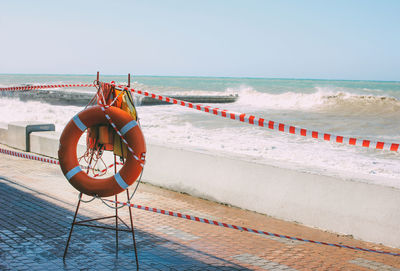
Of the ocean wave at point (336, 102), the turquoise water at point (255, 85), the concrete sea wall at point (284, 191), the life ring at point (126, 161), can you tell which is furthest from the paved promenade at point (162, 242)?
the turquoise water at point (255, 85)

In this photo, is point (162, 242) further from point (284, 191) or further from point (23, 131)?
point (23, 131)

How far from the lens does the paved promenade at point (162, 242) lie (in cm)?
397

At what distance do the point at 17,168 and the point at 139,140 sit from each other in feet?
16.3

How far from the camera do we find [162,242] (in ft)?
14.8

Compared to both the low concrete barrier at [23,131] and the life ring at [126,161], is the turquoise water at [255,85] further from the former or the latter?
the life ring at [126,161]

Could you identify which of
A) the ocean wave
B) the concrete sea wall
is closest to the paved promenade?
the concrete sea wall

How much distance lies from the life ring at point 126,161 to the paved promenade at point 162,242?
0.67 meters

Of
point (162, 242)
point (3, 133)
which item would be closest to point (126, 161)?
point (162, 242)

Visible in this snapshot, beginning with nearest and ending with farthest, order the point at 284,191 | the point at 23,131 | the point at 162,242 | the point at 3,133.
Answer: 1. the point at 162,242
2. the point at 284,191
3. the point at 23,131
4. the point at 3,133

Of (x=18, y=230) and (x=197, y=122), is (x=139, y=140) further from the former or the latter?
(x=197, y=122)

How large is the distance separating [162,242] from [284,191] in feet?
5.42

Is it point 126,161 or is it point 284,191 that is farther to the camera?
point 284,191

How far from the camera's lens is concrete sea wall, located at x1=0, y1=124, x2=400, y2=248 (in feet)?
15.1

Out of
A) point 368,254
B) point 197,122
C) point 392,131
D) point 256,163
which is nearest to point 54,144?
point 256,163
